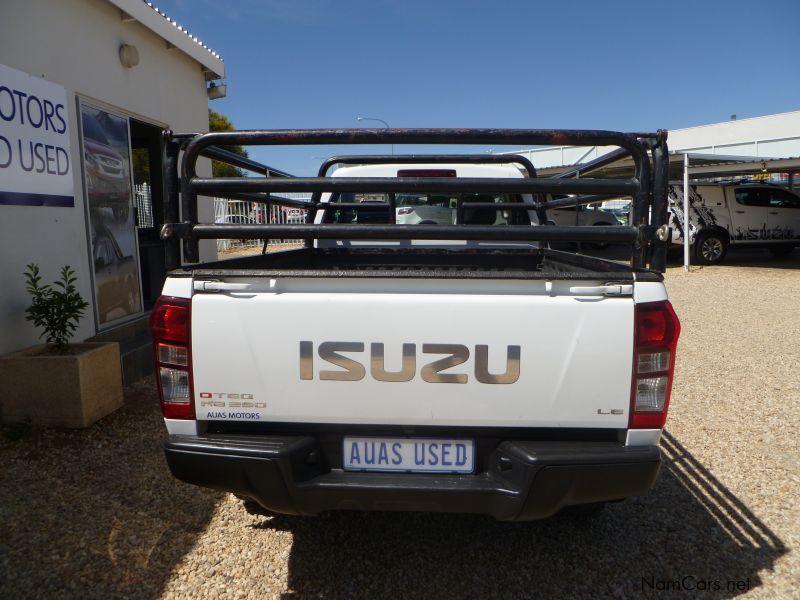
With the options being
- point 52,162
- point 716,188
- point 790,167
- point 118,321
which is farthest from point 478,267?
point 790,167

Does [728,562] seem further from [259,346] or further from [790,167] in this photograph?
[790,167]

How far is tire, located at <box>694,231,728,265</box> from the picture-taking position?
51.8 ft

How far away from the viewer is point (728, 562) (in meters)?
2.65

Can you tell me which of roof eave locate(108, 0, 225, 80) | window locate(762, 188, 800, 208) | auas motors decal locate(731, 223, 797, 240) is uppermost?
roof eave locate(108, 0, 225, 80)

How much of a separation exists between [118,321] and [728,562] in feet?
19.3

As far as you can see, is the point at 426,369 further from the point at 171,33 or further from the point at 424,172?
the point at 171,33

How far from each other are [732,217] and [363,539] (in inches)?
644

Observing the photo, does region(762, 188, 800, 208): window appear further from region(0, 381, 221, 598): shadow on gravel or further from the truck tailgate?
region(0, 381, 221, 598): shadow on gravel

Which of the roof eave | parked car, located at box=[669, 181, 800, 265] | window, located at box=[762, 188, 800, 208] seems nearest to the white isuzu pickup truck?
the roof eave

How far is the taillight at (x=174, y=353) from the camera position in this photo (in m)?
2.07

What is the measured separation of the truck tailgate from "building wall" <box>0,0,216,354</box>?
10.9 feet

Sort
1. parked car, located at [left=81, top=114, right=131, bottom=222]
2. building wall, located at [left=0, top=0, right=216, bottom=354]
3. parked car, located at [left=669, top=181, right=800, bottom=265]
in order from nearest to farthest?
building wall, located at [left=0, top=0, right=216, bottom=354], parked car, located at [left=81, top=114, right=131, bottom=222], parked car, located at [left=669, top=181, right=800, bottom=265]

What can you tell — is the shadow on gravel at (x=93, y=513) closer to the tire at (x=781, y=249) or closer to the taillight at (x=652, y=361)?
the taillight at (x=652, y=361)

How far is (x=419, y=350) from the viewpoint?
2.04 m
